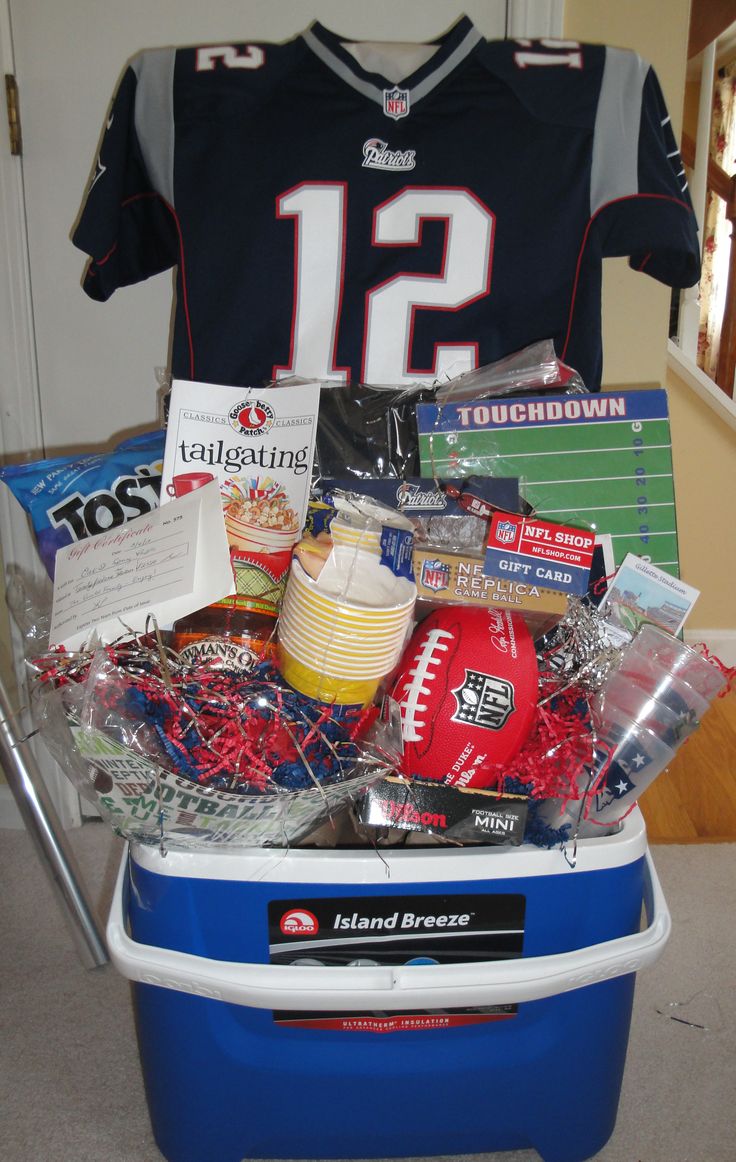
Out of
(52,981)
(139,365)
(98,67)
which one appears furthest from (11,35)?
(52,981)

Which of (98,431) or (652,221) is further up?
(652,221)

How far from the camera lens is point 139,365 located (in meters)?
1.53

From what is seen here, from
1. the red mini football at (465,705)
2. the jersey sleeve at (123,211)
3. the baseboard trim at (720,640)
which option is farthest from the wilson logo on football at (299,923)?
the baseboard trim at (720,640)

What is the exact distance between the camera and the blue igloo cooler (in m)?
0.78

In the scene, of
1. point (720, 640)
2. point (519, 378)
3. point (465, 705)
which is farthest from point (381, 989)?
point (720, 640)

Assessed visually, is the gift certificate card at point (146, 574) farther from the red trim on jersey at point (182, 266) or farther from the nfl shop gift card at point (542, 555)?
the red trim on jersey at point (182, 266)

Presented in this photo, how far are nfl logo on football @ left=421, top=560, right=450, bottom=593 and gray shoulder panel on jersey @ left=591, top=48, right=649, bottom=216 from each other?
56cm

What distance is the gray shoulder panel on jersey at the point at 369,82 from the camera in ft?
3.50

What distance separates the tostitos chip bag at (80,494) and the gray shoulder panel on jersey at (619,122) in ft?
2.13

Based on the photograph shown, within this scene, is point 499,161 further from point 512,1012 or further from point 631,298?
point 512,1012

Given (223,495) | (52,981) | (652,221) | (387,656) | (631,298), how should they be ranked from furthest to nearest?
(631,298) → (52,981) → (652,221) → (223,495) → (387,656)

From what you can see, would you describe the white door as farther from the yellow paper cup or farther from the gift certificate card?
the yellow paper cup

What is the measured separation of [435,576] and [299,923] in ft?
1.11

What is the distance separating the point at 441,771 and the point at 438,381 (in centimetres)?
53
